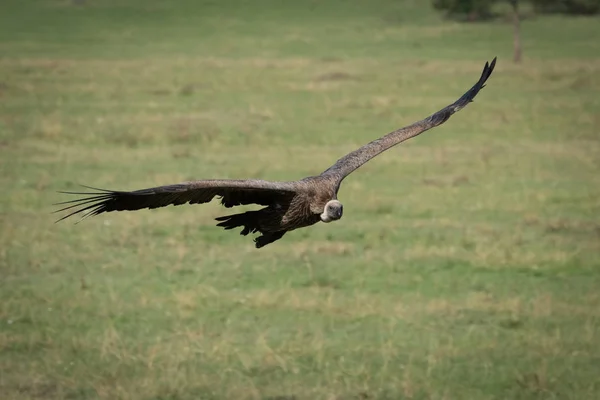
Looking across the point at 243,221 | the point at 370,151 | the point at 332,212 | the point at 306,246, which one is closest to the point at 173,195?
the point at 243,221

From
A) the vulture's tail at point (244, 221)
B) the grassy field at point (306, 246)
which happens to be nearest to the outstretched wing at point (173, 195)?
the vulture's tail at point (244, 221)

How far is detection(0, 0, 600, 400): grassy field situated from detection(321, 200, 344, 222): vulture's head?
57.3 inches

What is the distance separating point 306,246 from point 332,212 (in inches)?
200

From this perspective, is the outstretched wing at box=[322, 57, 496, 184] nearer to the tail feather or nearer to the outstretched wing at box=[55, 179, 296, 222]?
the tail feather

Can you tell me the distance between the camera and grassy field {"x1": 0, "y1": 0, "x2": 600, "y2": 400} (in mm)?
10086

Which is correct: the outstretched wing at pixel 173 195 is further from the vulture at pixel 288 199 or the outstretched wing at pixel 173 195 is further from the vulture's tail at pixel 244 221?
the vulture's tail at pixel 244 221

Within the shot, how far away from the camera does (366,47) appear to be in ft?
119

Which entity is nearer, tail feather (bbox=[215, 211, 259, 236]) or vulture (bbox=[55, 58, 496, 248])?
vulture (bbox=[55, 58, 496, 248])

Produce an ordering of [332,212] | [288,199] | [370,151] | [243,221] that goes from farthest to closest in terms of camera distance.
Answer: [370,151]
[288,199]
[243,221]
[332,212]

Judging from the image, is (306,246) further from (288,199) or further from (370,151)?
(288,199)

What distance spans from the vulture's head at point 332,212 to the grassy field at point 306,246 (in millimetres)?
1455

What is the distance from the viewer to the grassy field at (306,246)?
10.1 metres

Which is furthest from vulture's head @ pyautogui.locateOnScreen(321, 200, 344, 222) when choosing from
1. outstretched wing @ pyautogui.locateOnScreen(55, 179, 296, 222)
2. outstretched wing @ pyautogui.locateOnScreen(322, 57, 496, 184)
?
outstretched wing @ pyautogui.locateOnScreen(322, 57, 496, 184)

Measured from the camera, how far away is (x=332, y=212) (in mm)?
8836
